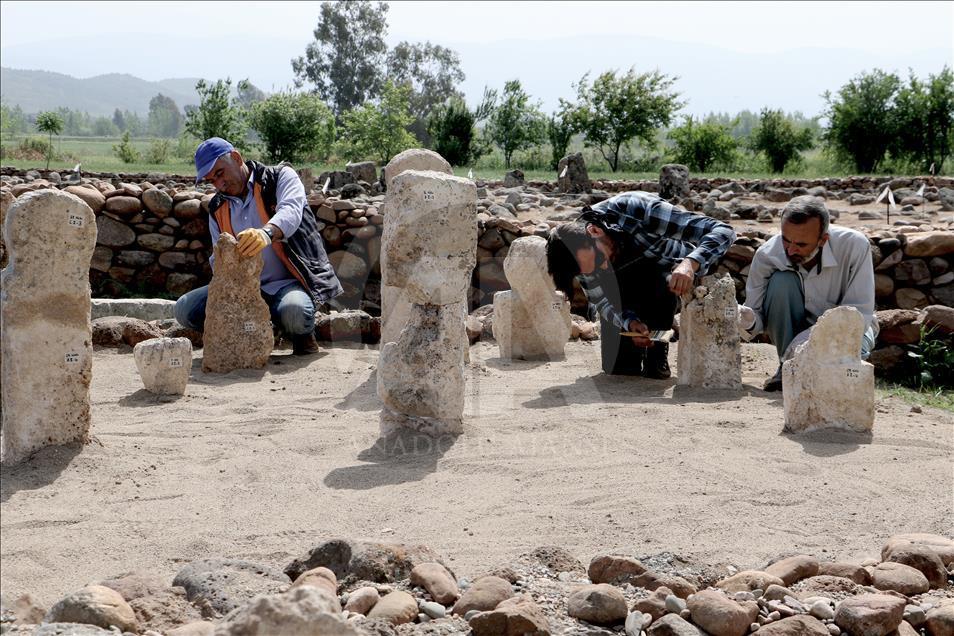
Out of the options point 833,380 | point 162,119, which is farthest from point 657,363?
point 162,119

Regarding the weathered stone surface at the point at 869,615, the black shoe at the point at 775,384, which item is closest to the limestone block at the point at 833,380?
the black shoe at the point at 775,384

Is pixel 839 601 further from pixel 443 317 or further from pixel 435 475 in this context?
pixel 443 317

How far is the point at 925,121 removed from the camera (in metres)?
23.5

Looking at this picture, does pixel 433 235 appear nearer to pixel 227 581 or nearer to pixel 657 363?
pixel 227 581

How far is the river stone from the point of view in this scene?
3295 mm

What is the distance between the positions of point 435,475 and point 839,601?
187 cm

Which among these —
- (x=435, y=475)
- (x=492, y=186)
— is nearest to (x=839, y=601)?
(x=435, y=475)

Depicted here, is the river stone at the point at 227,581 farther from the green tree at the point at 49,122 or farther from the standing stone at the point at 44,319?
the green tree at the point at 49,122

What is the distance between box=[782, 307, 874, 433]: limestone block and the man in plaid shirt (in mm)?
1149

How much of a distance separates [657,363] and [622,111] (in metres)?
19.3

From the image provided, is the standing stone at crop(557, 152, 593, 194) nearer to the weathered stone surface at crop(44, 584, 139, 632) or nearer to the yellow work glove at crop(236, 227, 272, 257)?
the yellow work glove at crop(236, 227, 272, 257)

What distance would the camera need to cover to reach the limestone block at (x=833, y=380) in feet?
17.3

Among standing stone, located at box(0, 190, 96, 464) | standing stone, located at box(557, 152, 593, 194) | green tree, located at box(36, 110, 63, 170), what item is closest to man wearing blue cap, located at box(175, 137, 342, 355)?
standing stone, located at box(0, 190, 96, 464)

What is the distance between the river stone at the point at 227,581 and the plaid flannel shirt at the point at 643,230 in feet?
11.7
